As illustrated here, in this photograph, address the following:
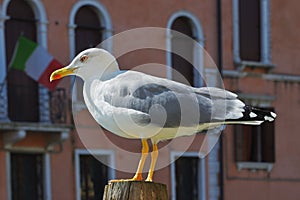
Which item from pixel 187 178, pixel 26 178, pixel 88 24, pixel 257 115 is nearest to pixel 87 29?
pixel 88 24

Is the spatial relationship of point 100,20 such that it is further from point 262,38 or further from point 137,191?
point 137,191

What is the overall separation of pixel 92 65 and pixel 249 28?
16876 mm

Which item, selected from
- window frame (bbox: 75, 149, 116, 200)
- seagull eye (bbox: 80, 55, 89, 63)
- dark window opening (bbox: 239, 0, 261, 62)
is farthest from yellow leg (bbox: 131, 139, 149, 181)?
dark window opening (bbox: 239, 0, 261, 62)

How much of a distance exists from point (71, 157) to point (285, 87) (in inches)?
237

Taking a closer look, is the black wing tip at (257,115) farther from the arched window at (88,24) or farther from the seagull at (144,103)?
the arched window at (88,24)

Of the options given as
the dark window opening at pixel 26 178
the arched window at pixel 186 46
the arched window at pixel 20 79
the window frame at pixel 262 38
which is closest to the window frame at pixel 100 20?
the arched window at pixel 20 79

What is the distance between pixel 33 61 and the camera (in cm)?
1742

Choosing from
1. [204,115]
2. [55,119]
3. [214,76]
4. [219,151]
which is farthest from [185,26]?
[204,115]

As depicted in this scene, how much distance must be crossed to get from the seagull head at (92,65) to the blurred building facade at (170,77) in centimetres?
1107

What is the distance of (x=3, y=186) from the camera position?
59.3ft

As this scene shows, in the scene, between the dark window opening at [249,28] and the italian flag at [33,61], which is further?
the dark window opening at [249,28]

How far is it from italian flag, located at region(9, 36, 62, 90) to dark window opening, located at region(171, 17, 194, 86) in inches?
145

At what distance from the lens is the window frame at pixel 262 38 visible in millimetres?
22031

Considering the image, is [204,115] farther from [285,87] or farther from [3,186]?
[285,87]
